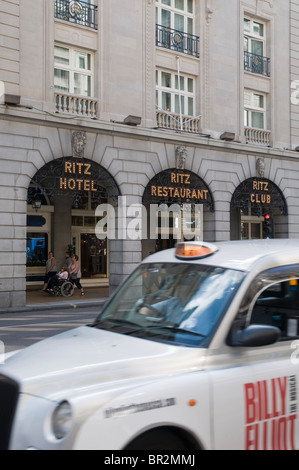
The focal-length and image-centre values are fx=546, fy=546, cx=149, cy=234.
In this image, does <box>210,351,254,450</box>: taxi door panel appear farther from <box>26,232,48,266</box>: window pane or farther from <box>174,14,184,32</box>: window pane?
<box>26,232,48,266</box>: window pane

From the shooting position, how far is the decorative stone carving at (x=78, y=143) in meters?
19.5

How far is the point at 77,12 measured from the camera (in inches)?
789

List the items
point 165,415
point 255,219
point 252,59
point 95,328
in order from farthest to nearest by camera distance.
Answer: point 255,219, point 252,59, point 95,328, point 165,415

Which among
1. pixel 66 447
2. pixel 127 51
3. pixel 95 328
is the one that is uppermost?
pixel 127 51

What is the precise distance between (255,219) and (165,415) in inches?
1170

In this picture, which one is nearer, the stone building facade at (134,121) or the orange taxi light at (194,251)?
the orange taxi light at (194,251)

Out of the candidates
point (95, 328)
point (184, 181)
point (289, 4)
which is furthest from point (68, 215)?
point (95, 328)

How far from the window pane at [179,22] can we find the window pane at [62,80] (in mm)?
6050

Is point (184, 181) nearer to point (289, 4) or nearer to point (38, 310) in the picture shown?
point (38, 310)

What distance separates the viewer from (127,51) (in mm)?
21234

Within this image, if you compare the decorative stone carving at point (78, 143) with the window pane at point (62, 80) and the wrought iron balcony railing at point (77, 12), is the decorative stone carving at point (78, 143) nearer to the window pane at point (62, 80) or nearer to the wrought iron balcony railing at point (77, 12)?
the window pane at point (62, 80)

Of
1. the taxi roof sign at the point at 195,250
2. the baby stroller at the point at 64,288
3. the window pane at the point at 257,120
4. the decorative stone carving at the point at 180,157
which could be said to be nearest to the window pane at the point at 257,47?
the window pane at the point at 257,120

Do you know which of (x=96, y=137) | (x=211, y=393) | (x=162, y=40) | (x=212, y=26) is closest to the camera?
(x=211, y=393)

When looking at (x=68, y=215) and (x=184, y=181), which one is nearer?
(x=184, y=181)
